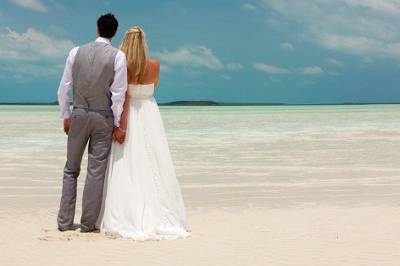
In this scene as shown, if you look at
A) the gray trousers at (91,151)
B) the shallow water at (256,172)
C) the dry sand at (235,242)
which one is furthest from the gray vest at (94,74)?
the shallow water at (256,172)

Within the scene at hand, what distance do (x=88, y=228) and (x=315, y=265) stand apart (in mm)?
2421

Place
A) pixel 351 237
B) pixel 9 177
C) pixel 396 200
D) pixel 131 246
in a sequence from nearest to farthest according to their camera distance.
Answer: pixel 131 246 → pixel 351 237 → pixel 396 200 → pixel 9 177

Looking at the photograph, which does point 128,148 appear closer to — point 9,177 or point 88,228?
point 88,228

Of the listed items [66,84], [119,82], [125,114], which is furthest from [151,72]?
[66,84]

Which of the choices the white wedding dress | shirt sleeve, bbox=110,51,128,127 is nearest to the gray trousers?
the white wedding dress

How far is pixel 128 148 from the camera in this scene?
666cm

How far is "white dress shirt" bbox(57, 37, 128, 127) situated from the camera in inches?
252

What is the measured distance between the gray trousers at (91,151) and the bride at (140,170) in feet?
0.31

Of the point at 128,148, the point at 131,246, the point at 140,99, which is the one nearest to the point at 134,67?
the point at 140,99

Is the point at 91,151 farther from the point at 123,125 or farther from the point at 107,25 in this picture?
the point at 107,25

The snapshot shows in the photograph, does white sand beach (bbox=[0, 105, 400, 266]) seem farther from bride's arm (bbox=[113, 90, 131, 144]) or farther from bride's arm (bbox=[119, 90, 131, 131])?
bride's arm (bbox=[119, 90, 131, 131])

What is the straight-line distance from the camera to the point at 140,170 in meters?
6.64

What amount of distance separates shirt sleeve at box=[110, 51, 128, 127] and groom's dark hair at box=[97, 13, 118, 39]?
0.30 metres

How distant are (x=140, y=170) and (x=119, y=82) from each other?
896mm
